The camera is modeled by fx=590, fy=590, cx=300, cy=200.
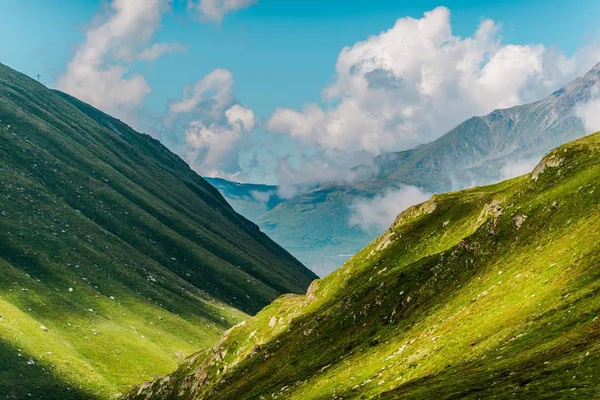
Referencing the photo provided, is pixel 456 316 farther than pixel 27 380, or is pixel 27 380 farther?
pixel 27 380

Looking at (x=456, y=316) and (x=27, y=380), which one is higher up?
(x=27, y=380)

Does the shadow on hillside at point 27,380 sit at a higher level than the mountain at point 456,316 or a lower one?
higher

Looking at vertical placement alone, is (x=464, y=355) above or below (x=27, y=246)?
below

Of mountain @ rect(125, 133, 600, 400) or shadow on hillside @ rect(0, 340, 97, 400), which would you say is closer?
mountain @ rect(125, 133, 600, 400)

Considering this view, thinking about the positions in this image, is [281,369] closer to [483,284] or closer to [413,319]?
[413,319]

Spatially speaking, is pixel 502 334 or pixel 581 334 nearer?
pixel 581 334

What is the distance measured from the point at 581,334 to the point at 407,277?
4266 cm

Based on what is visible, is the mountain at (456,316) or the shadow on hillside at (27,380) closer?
the mountain at (456,316)

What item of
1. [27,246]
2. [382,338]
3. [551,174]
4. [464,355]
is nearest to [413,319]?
[382,338]

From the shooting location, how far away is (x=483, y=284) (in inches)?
2721

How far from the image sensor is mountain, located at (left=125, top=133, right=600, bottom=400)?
1757 inches

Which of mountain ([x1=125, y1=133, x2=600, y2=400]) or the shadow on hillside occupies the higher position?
the shadow on hillside

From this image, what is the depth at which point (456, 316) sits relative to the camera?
212 feet

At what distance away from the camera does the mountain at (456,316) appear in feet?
146
